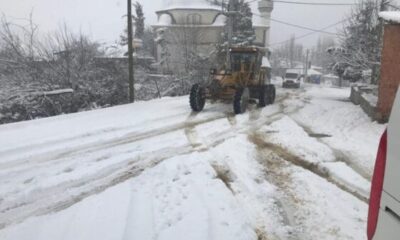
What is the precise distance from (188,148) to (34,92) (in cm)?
1162

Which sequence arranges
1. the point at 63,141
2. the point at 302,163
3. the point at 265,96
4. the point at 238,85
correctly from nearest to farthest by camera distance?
the point at 302,163, the point at 63,141, the point at 238,85, the point at 265,96

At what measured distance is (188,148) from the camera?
8.72 meters

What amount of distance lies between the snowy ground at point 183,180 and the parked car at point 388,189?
7.50 ft

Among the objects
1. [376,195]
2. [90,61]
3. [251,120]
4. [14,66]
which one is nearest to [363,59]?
[251,120]

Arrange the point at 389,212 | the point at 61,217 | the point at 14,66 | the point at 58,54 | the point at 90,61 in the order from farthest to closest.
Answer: the point at 90,61
the point at 58,54
the point at 14,66
the point at 61,217
the point at 389,212

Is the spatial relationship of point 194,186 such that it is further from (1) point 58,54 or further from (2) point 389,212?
(1) point 58,54

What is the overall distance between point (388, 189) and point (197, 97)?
12003mm

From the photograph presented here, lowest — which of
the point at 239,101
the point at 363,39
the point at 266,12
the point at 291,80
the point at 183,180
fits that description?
the point at 291,80

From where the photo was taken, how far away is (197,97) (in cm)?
1416

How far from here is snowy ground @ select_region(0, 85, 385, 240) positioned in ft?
15.8

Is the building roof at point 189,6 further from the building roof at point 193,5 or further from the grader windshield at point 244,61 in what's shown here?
the grader windshield at point 244,61

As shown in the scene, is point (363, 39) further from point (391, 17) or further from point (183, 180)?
point (183, 180)

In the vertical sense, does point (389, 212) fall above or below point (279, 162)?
above

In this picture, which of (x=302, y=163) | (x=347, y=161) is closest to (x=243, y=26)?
(x=347, y=161)
